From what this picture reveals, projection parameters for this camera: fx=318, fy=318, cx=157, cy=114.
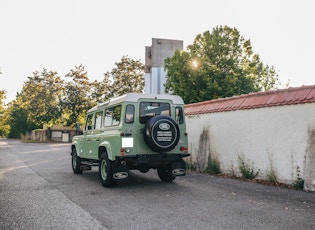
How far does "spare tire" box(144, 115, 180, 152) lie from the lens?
8.09 meters

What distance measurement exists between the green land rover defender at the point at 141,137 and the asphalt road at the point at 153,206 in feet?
1.86

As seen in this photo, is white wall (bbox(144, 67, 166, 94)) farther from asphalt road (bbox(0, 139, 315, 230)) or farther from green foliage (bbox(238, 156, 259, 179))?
asphalt road (bbox(0, 139, 315, 230))

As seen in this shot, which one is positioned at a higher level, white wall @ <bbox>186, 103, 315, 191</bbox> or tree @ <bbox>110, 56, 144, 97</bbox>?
tree @ <bbox>110, 56, 144, 97</bbox>

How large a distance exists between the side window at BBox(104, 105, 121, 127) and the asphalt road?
1.76 m

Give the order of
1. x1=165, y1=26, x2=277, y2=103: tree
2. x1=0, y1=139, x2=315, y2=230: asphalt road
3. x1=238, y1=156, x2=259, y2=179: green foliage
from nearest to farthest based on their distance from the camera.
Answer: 1. x1=0, y1=139, x2=315, y2=230: asphalt road
2. x1=238, y1=156, x2=259, y2=179: green foliage
3. x1=165, y1=26, x2=277, y2=103: tree

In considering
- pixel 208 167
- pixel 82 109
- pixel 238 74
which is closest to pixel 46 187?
pixel 208 167

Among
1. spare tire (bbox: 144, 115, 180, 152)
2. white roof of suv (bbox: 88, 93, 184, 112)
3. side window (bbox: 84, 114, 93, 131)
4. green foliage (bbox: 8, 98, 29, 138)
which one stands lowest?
spare tire (bbox: 144, 115, 180, 152)

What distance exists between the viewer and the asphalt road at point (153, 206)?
16.3 feet

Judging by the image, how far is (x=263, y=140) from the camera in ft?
32.4

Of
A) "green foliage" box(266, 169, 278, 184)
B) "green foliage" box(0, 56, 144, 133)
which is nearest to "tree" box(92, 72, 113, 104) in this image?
"green foliage" box(0, 56, 144, 133)

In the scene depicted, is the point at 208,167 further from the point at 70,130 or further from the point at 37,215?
A: the point at 70,130

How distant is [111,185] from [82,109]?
150 ft

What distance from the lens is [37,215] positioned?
545cm

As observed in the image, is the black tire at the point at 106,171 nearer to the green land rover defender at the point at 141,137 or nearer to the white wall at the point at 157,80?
the green land rover defender at the point at 141,137
